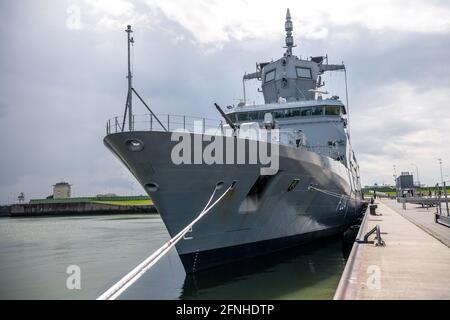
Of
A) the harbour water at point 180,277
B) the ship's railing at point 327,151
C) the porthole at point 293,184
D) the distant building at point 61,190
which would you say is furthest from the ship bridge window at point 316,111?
the distant building at point 61,190

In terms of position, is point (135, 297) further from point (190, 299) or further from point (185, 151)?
point (185, 151)

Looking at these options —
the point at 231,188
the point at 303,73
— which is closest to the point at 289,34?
the point at 303,73

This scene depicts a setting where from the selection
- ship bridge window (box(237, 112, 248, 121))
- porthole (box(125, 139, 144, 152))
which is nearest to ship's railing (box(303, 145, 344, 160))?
ship bridge window (box(237, 112, 248, 121))

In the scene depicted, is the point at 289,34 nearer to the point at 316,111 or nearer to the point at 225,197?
the point at 316,111

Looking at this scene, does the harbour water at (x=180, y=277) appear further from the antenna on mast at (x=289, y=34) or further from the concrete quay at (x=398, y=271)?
the antenna on mast at (x=289, y=34)

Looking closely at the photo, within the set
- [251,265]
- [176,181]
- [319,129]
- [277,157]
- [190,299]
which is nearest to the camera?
[190,299]

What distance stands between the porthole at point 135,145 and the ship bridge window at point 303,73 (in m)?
14.0

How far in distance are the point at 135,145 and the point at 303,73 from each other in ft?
47.2

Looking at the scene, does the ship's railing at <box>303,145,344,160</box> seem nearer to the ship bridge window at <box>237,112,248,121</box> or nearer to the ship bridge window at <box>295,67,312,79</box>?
the ship bridge window at <box>237,112,248,121</box>

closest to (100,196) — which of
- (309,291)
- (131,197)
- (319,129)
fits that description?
(131,197)

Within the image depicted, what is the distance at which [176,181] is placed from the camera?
31.9ft

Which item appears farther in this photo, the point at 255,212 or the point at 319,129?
the point at 319,129

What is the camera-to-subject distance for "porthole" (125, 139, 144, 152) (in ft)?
30.9
